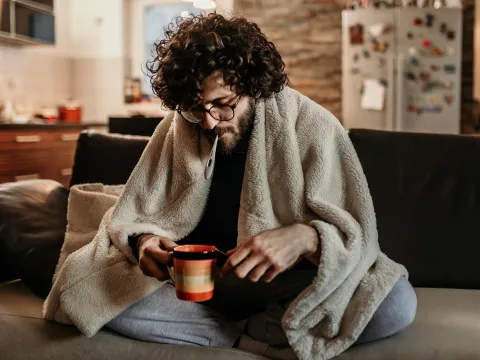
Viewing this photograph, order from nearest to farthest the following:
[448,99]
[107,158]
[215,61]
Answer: [215,61]
[107,158]
[448,99]

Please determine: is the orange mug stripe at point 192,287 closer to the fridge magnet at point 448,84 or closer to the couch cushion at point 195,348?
the couch cushion at point 195,348

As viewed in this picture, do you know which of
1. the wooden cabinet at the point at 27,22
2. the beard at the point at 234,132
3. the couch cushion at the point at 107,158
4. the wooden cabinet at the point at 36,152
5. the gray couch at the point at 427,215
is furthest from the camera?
the wooden cabinet at the point at 27,22

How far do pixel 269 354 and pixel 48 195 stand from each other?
970mm

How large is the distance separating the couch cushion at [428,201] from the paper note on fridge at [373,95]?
360 centimetres

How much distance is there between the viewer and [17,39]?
4.76 m

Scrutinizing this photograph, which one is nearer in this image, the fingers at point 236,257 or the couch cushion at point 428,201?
the fingers at point 236,257

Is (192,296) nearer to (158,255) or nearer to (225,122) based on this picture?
(158,255)

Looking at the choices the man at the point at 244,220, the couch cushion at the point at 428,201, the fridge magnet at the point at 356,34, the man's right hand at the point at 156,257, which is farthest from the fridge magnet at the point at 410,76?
the man's right hand at the point at 156,257

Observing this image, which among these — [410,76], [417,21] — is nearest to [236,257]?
[410,76]

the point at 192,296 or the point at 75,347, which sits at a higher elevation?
the point at 192,296

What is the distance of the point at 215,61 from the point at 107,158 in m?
0.79

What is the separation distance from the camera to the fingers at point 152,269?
1342 millimetres

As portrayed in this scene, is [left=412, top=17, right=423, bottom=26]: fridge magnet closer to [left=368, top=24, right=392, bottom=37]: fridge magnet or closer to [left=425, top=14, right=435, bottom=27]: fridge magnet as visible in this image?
[left=425, top=14, right=435, bottom=27]: fridge magnet

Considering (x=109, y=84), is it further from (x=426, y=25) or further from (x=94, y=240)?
(x=94, y=240)
